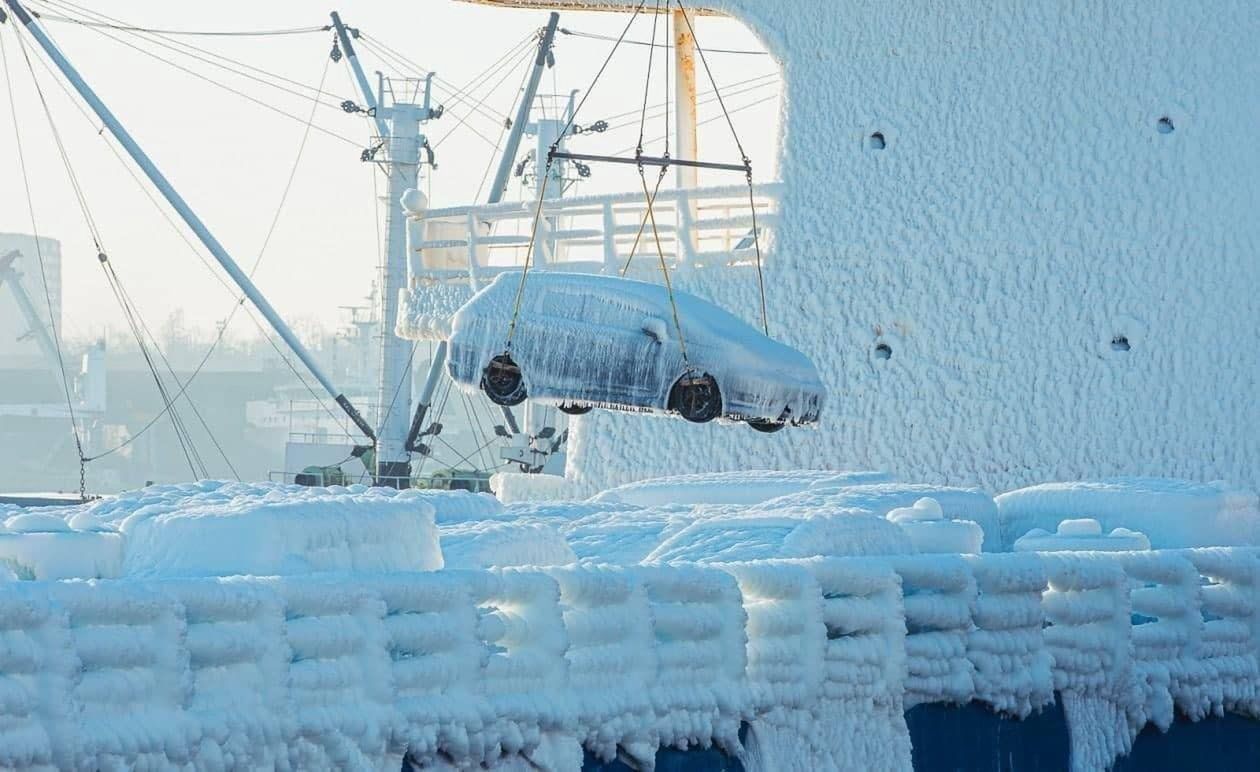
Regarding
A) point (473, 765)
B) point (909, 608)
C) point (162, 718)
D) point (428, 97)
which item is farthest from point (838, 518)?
point (428, 97)

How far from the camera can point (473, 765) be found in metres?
7.71

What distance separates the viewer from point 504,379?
15.3m

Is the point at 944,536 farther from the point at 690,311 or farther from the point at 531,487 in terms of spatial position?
the point at 531,487

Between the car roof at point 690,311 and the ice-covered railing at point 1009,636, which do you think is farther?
the car roof at point 690,311

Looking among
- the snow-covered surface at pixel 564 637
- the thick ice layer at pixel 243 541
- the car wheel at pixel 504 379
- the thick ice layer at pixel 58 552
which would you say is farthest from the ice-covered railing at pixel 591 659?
the car wheel at pixel 504 379

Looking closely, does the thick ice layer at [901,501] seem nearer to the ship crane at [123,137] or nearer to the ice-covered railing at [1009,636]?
the ice-covered railing at [1009,636]

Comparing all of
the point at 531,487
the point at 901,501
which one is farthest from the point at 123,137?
the point at 901,501

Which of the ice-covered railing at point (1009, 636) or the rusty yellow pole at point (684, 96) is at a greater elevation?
the rusty yellow pole at point (684, 96)

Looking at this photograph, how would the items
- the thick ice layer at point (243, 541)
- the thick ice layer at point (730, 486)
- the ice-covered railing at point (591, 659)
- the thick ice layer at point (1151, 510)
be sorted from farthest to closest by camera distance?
the thick ice layer at point (730, 486) → the thick ice layer at point (1151, 510) → the thick ice layer at point (243, 541) → the ice-covered railing at point (591, 659)

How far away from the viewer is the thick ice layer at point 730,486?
16453 mm

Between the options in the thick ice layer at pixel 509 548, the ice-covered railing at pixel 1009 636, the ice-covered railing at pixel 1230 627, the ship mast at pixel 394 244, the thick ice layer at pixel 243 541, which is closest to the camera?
the thick ice layer at pixel 243 541

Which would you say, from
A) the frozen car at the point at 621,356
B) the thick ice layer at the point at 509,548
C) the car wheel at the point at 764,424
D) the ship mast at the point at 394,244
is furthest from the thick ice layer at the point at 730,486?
the ship mast at the point at 394,244

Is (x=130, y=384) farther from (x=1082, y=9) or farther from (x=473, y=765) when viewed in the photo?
(x=473, y=765)

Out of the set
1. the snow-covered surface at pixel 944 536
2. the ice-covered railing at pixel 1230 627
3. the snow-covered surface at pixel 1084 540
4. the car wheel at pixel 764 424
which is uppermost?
the car wheel at pixel 764 424
